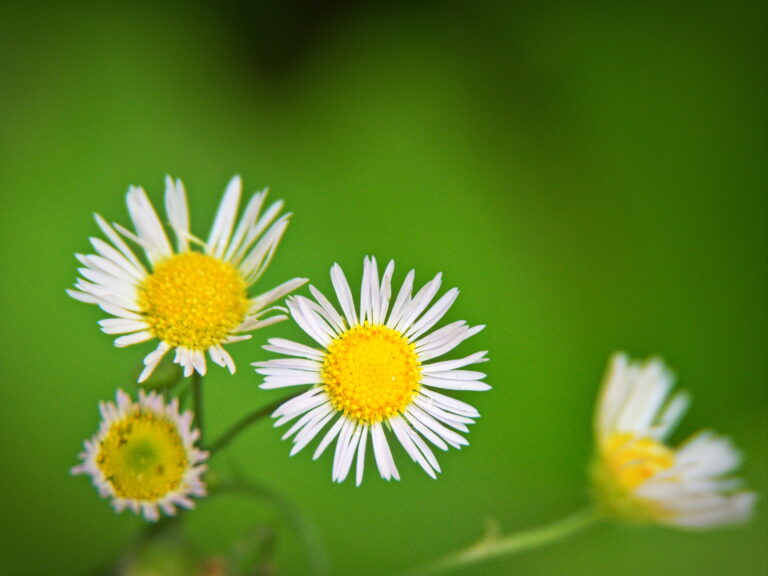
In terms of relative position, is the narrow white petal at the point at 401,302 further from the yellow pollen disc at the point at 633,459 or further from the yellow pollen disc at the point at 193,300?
the yellow pollen disc at the point at 633,459

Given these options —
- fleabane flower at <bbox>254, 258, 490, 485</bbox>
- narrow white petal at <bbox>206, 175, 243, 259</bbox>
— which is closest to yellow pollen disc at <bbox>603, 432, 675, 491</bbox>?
fleabane flower at <bbox>254, 258, 490, 485</bbox>

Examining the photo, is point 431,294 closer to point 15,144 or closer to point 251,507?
Result: point 251,507

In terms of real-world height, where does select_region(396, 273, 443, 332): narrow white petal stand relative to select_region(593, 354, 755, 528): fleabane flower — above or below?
below

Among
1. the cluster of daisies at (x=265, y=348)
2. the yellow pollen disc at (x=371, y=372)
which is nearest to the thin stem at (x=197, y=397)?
the cluster of daisies at (x=265, y=348)

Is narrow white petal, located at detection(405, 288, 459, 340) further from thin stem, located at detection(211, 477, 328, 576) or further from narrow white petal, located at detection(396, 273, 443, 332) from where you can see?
thin stem, located at detection(211, 477, 328, 576)

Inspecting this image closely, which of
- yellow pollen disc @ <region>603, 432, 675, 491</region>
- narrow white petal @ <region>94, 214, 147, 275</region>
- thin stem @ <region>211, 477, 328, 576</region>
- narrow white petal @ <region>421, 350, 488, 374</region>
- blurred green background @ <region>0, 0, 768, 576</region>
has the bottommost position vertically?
thin stem @ <region>211, 477, 328, 576</region>

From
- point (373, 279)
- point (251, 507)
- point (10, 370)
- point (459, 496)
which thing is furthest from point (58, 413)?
point (373, 279)
